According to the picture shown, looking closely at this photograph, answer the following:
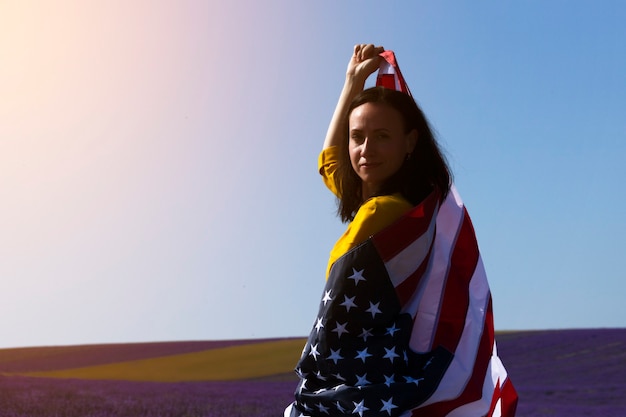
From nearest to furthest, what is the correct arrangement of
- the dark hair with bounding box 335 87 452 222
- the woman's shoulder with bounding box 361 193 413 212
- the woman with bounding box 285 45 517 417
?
the woman with bounding box 285 45 517 417
the woman's shoulder with bounding box 361 193 413 212
the dark hair with bounding box 335 87 452 222

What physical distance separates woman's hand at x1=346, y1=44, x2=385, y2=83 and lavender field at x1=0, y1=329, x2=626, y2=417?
13.4 ft

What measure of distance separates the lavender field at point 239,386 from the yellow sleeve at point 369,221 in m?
4.45

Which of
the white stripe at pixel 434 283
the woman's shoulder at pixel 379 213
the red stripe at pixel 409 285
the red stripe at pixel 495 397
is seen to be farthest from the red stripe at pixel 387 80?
the red stripe at pixel 495 397

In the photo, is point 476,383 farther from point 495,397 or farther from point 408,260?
point 408,260

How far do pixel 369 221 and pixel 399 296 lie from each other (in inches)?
9.3

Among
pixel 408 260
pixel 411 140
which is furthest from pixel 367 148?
pixel 408 260

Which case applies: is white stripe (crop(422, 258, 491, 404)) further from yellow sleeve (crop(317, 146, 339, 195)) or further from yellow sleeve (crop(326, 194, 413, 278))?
yellow sleeve (crop(317, 146, 339, 195))

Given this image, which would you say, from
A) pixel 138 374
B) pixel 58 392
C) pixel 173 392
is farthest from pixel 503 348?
pixel 58 392

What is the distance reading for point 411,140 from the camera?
288 centimetres

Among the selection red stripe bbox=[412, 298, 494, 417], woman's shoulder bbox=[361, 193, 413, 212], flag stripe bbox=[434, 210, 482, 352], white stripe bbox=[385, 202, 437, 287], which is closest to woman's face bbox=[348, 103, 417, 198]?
woman's shoulder bbox=[361, 193, 413, 212]

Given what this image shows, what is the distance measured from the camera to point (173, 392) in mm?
7906

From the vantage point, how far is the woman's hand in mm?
3344

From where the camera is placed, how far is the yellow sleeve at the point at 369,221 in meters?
2.65

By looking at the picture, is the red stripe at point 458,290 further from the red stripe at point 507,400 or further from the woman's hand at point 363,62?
the woman's hand at point 363,62
